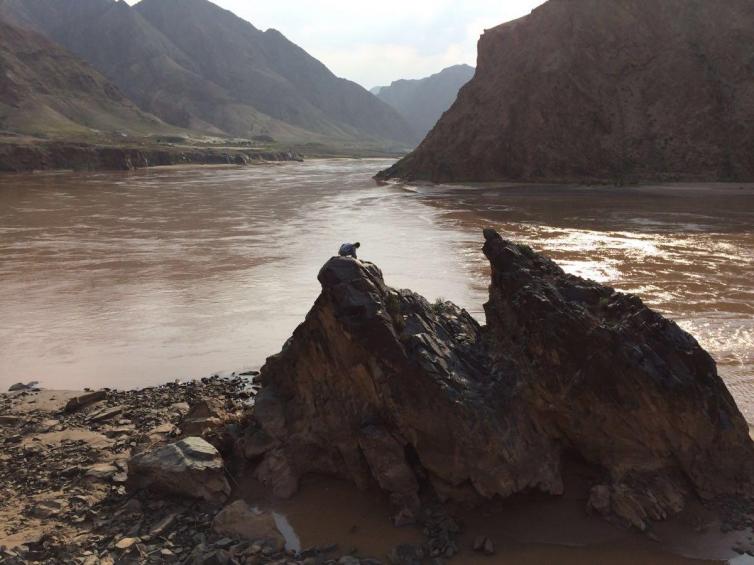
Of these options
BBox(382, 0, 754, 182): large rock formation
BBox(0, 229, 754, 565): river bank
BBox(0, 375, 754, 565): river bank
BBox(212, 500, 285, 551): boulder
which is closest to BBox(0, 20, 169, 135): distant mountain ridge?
BBox(382, 0, 754, 182): large rock formation

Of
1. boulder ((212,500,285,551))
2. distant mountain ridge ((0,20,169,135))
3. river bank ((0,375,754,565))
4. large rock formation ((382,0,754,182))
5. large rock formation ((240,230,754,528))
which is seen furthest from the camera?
distant mountain ridge ((0,20,169,135))

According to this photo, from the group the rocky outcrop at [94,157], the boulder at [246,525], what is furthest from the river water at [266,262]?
the rocky outcrop at [94,157]

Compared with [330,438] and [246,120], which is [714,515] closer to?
[330,438]

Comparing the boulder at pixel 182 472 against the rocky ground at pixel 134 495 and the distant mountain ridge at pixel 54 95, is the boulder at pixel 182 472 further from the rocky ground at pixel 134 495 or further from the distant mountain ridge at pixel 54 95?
the distant mountain ridge at pixel 54 95

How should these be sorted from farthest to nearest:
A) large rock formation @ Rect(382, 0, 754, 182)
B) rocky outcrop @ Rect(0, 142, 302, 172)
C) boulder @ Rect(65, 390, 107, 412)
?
rocky outcrop @ Rect(0, 142, 302, 172), large rock formation @ Rect(382, 0, 754, 182), boulder @ Rect(65, 390, 107, 412)

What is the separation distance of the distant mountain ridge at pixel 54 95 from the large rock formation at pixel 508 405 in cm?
10614

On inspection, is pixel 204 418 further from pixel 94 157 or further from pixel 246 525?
pixel 94 157

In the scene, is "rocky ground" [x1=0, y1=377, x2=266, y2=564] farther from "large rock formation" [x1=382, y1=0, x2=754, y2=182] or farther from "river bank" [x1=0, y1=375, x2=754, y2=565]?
"large rock formation" [x1=382, y1=0, x2=754, y2=182]

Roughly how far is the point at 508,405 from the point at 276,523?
2.94 metres

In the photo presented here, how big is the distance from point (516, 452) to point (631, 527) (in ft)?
4.50

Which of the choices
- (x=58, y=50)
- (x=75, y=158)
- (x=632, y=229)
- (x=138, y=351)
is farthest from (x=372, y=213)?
(x=58, y=50)

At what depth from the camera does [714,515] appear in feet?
21.2

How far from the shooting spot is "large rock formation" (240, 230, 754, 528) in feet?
22.1

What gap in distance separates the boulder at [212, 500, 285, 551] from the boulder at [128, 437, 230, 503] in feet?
1.37
